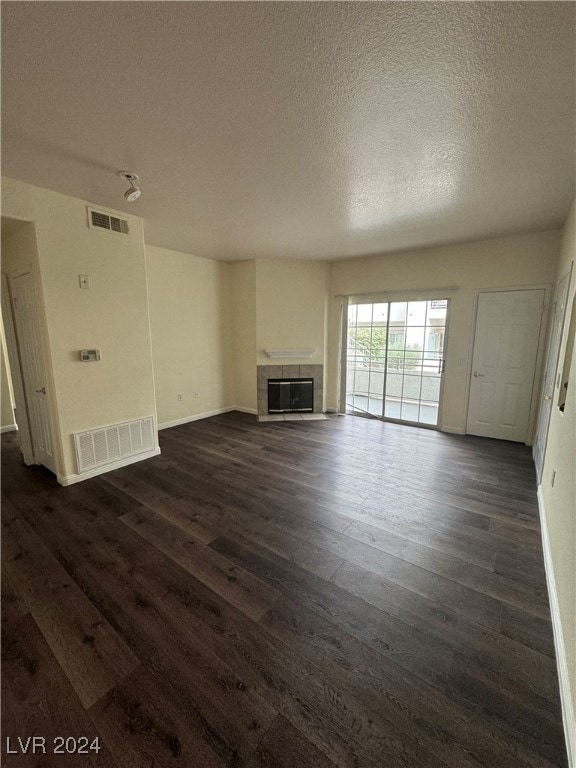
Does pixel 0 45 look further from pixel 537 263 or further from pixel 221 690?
pixel 537 263

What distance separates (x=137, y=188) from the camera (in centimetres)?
254

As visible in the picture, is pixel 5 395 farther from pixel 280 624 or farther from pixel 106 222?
pixel 280 624

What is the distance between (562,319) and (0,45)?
14.3ft

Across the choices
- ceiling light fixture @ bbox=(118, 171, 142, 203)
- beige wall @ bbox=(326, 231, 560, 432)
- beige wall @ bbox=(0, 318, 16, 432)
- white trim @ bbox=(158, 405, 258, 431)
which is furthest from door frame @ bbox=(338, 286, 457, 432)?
beige wall @ bbox=(0, 318, 16, 432)

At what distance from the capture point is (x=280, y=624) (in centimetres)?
161

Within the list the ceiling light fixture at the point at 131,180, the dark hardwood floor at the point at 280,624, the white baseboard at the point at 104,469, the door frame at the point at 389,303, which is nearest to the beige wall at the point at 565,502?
the dark hardwood floor at the point at 280,624

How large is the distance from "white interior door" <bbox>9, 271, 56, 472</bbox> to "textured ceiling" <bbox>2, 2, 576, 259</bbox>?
1.07 meters

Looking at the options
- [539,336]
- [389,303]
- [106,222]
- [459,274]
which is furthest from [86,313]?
[539,336]

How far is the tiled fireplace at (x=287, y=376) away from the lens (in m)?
5.57

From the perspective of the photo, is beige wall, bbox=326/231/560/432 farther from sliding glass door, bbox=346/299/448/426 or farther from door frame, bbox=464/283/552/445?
sliding glass door, bbox=346/299/448/426

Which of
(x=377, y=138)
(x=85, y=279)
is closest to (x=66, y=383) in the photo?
(x=85, y=279)

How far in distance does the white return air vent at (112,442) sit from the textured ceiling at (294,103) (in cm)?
234

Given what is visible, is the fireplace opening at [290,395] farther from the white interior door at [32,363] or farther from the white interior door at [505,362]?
the white interior door at [32,363]

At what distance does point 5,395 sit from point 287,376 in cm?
441
